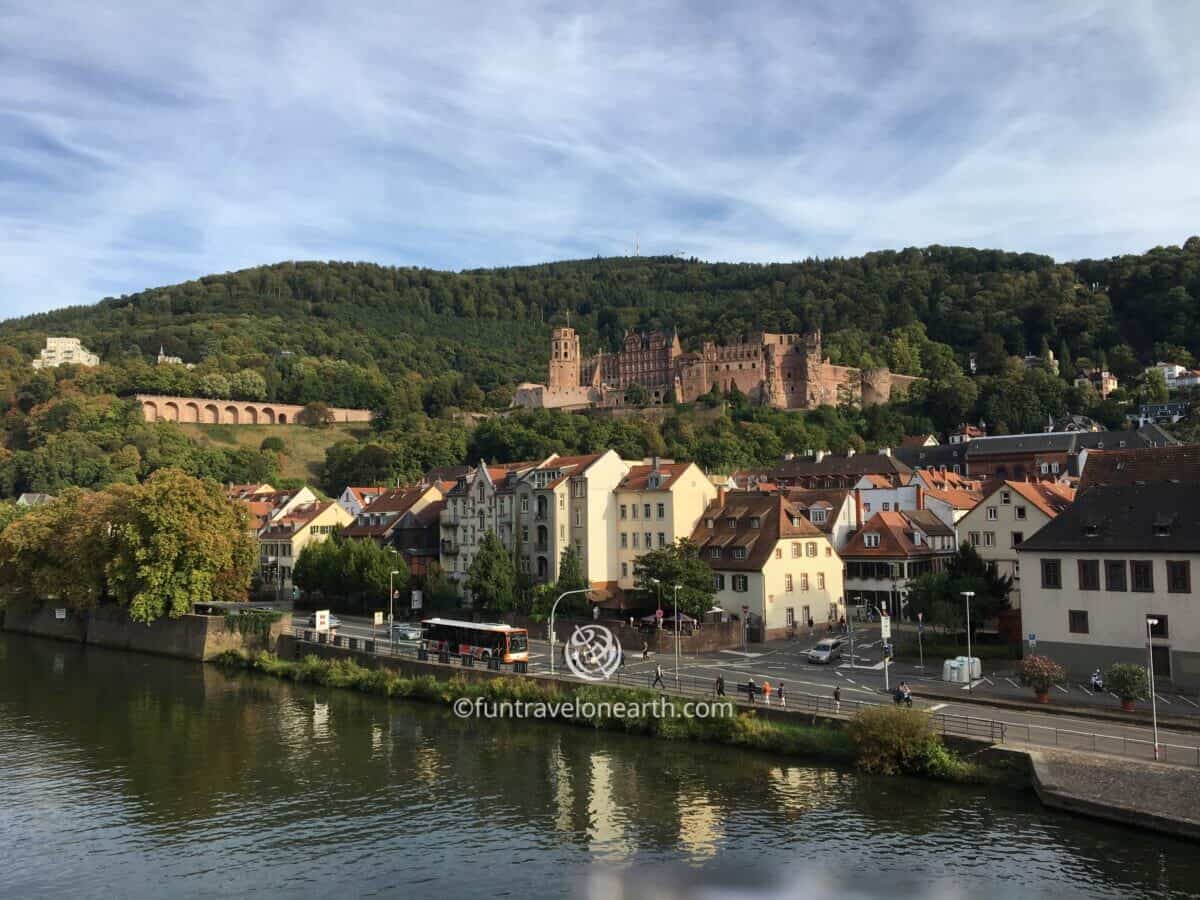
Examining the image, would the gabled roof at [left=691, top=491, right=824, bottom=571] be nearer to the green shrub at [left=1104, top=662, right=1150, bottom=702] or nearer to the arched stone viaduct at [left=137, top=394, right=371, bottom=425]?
the green shrub at [left=1104, top=662, right=1150, bottom=702]

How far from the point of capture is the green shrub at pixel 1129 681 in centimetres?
3253

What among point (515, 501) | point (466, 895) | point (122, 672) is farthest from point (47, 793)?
point (515, 501)

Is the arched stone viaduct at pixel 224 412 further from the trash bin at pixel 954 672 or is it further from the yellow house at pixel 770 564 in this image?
the trash bin at pixel 954 672

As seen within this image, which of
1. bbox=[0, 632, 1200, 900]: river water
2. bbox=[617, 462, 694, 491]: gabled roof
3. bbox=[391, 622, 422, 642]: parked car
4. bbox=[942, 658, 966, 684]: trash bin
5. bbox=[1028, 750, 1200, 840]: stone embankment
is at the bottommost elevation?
bbox=[0, 632, 1200, 900]: river water

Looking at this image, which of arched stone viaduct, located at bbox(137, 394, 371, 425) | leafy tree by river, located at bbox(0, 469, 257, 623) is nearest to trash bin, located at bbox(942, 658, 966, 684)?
leafy tree by river, located at bbox(0, 469, 257, 623)

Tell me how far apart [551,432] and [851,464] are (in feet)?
153

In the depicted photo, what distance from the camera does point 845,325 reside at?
194375mm

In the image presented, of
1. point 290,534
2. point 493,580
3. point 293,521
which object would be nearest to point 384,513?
point 290,534

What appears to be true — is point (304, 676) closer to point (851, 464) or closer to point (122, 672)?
point (122, 672)

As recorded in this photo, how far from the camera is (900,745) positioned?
30500mm

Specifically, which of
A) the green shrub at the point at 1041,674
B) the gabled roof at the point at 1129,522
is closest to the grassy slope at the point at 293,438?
the gabled roof at the point at 1129,522

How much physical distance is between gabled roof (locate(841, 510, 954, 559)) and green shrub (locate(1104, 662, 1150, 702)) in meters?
27.0

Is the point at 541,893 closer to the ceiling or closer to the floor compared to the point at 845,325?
closer to the floor

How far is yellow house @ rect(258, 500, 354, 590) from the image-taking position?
83.1 meters
